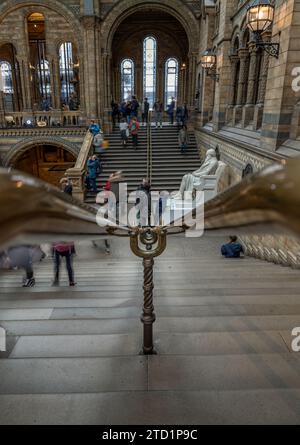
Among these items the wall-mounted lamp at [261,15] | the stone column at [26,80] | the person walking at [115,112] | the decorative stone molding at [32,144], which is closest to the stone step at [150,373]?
the wall-mounted lamp at [261,15]

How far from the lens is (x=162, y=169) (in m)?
13.2

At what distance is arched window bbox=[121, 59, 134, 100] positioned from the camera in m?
21.7

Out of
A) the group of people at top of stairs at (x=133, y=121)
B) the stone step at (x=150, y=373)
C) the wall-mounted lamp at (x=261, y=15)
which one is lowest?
the stone step at (x=150, y=373)

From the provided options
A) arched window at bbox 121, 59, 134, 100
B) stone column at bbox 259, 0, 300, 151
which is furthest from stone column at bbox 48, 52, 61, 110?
stone column at bbox 259, 0, 300, 151

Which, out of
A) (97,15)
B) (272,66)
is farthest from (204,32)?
(272,66)

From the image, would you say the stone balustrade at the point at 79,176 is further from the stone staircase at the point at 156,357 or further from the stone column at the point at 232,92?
the stone staircase at the point at 156,357

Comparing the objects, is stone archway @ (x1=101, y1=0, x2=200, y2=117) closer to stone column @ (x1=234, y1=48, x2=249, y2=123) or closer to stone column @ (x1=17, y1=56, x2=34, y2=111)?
stone column @ (x1=17, y1=56, x2=34, y2=111)

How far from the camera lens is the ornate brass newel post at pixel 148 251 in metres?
2.02

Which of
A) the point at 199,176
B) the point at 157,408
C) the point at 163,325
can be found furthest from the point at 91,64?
the point at 157,408

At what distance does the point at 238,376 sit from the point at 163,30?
76.3ft

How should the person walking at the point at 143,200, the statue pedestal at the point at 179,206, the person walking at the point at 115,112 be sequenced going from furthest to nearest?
the person walking at the point at 115,112 < the statue pedestal at the point at 179,206 < the person walking at the point at 143,200

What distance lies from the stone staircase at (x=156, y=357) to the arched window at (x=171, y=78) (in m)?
20.5

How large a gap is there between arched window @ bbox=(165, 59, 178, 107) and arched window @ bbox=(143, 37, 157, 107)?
870 mm

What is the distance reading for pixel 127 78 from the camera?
2191cm
